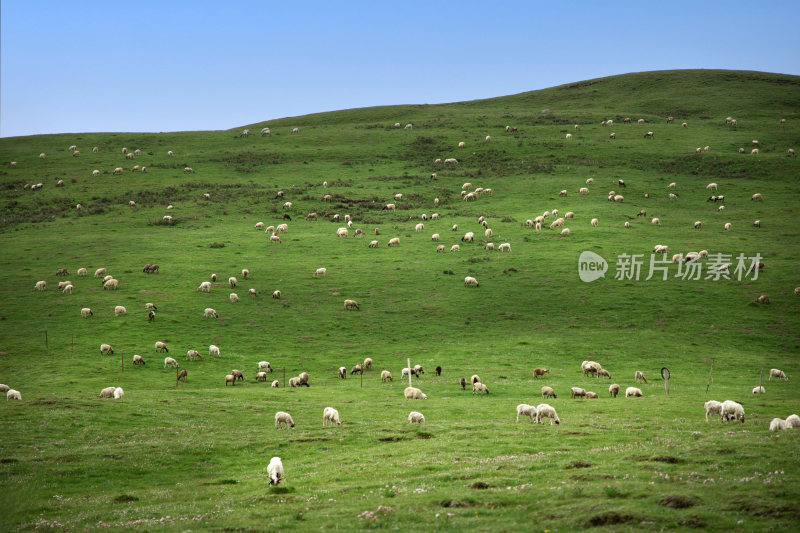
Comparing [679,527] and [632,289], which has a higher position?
[632,289]

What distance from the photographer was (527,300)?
57406mm

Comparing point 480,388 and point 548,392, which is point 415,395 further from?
point 548,392

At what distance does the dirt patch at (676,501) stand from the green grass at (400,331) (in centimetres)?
8

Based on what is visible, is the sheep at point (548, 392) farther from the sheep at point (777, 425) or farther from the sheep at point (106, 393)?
the sheep at point (106, 393)

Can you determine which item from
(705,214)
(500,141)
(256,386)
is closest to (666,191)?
(705,214)

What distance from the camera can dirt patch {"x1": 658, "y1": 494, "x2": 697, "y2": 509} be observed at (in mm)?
13398

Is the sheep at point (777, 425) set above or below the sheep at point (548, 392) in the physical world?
above

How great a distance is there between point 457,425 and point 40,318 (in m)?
42.1

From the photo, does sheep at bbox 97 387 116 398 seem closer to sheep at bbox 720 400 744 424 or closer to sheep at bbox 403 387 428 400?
sheep at bbox 403 387 428 400

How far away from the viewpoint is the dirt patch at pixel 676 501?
527 inches

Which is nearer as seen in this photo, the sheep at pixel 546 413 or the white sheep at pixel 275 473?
the white sheep at pixel 275 473

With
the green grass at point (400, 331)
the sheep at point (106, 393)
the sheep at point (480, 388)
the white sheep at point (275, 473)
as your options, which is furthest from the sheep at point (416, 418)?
the sheep at point (106, 393)

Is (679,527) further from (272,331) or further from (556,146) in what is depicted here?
(556,146)

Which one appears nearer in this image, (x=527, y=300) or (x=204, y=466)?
(x=204, y=466)
